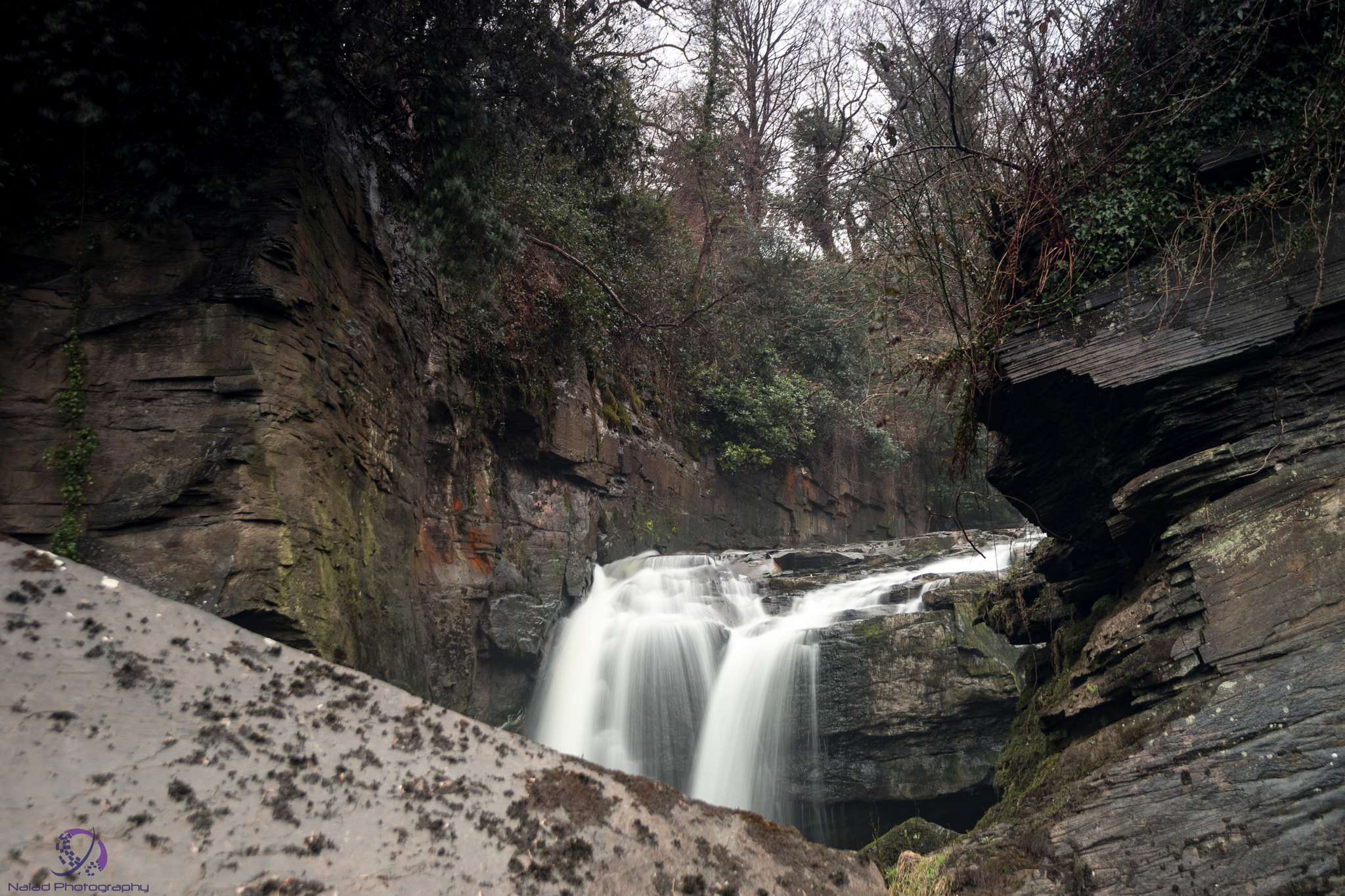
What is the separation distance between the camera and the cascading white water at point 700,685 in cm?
867

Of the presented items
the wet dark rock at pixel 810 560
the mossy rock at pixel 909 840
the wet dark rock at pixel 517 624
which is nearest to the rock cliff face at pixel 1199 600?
the mossy rock at pixel 909 840

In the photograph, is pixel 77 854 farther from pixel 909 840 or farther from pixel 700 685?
pixel 700 685

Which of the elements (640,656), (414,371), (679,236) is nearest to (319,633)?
(414,371)

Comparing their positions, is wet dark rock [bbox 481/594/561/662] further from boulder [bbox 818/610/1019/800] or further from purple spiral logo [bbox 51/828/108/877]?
purple spiral logo [bbox 51/828/108/877]

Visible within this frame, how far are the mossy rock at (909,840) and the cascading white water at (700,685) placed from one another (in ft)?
6.14

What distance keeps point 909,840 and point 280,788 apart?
5.74m

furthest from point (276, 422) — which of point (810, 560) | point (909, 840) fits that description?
point (810, 560)

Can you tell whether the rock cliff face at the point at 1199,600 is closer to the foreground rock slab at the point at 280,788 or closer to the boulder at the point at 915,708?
the foreground rock slab at the point at 280,788

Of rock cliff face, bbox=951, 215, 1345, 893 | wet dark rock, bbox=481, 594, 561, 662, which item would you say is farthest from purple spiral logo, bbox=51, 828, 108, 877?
wet dark rock, bbox=481, 594, 561, 662

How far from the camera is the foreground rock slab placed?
2146 mm

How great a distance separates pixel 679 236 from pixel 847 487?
24.6ft

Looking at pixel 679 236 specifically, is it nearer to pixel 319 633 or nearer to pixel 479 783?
pixel 319 633

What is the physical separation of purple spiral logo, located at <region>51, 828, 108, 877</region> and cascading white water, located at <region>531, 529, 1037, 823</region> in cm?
748

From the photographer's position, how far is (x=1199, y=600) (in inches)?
174
